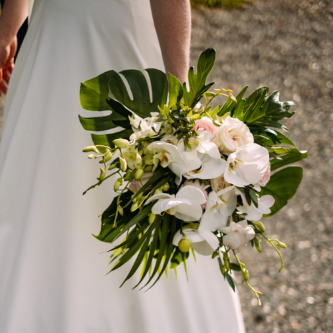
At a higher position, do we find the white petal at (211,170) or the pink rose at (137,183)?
the pink rose at (137,183)

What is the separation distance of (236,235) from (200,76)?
0.40 m

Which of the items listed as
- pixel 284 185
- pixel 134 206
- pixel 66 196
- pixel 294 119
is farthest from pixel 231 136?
pixel 294 119

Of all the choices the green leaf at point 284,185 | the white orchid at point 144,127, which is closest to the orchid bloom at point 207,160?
the white orchid at point 144,127

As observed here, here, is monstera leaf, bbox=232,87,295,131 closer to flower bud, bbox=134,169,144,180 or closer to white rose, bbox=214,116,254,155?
white rose, bbox=214,116,254,155

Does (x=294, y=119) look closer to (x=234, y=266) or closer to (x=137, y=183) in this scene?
(x=234, y=266)

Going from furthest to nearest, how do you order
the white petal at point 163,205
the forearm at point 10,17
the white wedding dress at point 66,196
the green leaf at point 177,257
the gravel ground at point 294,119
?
1. the gravel ground at point 294,119
2. the forearm at point 10,17
3. the white wedding dress at point 66,196
4. the green leaf at point 177,257
5. the white petal at point 163,205

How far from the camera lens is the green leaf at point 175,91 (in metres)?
0.96

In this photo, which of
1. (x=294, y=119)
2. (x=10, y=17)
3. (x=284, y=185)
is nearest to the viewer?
(x=284, y=185)

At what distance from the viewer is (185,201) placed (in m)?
0.83

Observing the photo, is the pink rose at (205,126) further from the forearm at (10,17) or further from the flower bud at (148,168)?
the forearm at (10,17)

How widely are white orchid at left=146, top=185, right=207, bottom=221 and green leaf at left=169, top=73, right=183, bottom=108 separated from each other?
23 centimetres

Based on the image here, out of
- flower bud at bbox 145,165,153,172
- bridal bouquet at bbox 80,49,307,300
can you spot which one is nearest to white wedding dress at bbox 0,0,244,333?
bridal bouquet at bbox 80,49,307,300

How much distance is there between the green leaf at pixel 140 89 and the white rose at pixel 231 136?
23 cm

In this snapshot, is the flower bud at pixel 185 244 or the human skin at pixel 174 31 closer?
the flower bud at pixel 185 244
